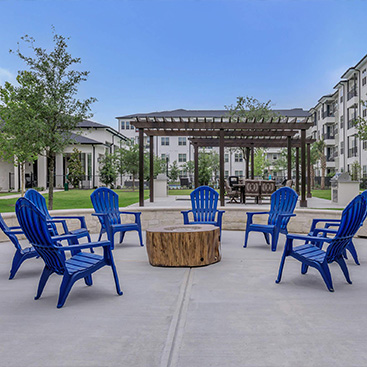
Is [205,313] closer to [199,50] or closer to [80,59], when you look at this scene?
[80,59]

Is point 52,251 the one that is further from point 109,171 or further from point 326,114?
point 326,114

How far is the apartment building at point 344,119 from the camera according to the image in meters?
34.1

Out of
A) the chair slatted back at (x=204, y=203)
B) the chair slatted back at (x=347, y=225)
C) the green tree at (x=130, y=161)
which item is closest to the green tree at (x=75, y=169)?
the green tree at (x=130, y=161)

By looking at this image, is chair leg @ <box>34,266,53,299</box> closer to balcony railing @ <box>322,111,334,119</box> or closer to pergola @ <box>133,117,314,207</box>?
pergola @ <box>133,117,314,207</box>

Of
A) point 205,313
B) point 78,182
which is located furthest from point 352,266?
point 78,182

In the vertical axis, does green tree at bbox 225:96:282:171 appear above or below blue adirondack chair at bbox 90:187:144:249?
above

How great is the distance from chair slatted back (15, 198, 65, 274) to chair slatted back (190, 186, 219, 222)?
14.4 ft

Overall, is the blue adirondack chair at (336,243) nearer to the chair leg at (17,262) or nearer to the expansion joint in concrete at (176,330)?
the expansion joint in concrete at (176,330)

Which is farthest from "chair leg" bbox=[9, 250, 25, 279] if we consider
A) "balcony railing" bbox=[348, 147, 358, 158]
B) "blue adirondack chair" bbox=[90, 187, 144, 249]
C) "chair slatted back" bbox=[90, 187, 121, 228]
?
"balcony railing" bbox=[348, 147, 358, 158]

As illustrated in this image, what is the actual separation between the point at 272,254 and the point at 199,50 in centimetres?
2411

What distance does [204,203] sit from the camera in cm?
813

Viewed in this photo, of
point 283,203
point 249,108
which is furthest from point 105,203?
point 249,108

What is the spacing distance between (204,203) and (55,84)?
729cm

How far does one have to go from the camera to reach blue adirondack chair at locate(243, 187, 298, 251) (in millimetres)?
6941
